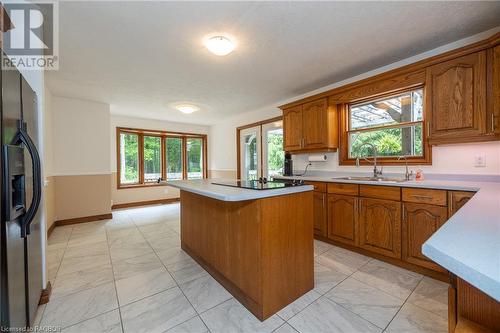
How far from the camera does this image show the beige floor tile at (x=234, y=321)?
141 centimetres

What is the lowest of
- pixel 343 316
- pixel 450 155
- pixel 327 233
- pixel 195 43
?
pixel 343 316

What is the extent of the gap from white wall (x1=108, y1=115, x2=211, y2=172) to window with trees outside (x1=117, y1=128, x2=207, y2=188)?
11 cm

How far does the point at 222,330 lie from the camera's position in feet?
4.59

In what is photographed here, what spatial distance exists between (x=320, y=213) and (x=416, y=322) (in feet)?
4.87

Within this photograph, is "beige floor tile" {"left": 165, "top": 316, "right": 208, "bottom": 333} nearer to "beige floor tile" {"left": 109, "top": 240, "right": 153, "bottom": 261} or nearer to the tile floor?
the tile floor

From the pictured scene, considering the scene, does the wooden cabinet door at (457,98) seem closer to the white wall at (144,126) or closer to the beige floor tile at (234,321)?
the beige floor tile at (234,321)

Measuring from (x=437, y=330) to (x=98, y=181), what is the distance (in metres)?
5.08

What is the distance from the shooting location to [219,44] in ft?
6.58

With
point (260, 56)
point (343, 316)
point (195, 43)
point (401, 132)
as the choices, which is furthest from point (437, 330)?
point (195, 43)

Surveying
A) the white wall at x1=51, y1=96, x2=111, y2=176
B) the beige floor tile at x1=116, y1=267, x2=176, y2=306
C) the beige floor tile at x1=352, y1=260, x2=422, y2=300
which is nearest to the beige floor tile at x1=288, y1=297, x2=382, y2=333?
the beige floor tile at x1=352, y1=260, x2=422, y2=300

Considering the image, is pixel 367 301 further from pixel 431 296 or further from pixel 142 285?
pixel 142 285

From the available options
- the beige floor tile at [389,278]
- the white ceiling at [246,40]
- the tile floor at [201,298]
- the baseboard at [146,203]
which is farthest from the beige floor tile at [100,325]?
the baseboard at [146,203]

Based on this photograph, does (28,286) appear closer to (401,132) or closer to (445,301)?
(445,301)

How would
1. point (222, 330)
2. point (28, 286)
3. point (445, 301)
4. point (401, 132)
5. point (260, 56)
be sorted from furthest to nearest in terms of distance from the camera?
1. point (401, 132)
2. point (260, 56)
3. point (445, 301)
4. point (222, 330)
5. point (28, 286)
